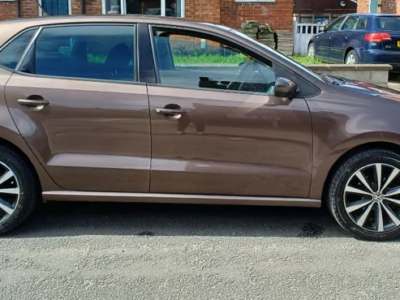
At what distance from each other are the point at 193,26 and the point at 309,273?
2141 mm

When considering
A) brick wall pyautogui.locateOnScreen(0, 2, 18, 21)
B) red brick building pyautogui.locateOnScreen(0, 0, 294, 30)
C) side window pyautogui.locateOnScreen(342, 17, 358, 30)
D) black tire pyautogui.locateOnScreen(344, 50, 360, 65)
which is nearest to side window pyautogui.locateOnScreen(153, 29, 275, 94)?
black tire pyautogui.locateOnScreen(344, 50, 360, 65)

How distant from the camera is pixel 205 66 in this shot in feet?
13.6

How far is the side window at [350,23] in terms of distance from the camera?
37.3 feet

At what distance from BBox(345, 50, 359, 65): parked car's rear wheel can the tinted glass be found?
2.38ft

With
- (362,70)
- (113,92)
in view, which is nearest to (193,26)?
(113,92)

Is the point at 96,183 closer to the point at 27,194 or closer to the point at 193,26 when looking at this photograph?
the point at 27,194

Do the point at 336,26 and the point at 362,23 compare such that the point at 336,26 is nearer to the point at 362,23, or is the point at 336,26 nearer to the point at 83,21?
the point at 362,23

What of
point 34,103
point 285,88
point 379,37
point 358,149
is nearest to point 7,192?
point 34,103

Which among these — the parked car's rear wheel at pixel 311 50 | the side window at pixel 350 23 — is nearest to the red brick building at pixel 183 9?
the parked car's rear wheel at pixel 311 50

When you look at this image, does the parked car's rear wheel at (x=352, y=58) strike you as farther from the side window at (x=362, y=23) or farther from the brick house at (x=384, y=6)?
the brick house at (x=384, y=6)

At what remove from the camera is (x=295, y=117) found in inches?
152

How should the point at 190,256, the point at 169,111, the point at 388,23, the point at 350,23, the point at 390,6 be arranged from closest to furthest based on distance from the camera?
1. the point at 190,256
2. the point at 169,111
3. the point at 388,23
4. the point at 350,23
5. the point at 390,6

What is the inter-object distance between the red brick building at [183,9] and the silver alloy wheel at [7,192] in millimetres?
10397

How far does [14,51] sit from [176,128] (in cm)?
147
